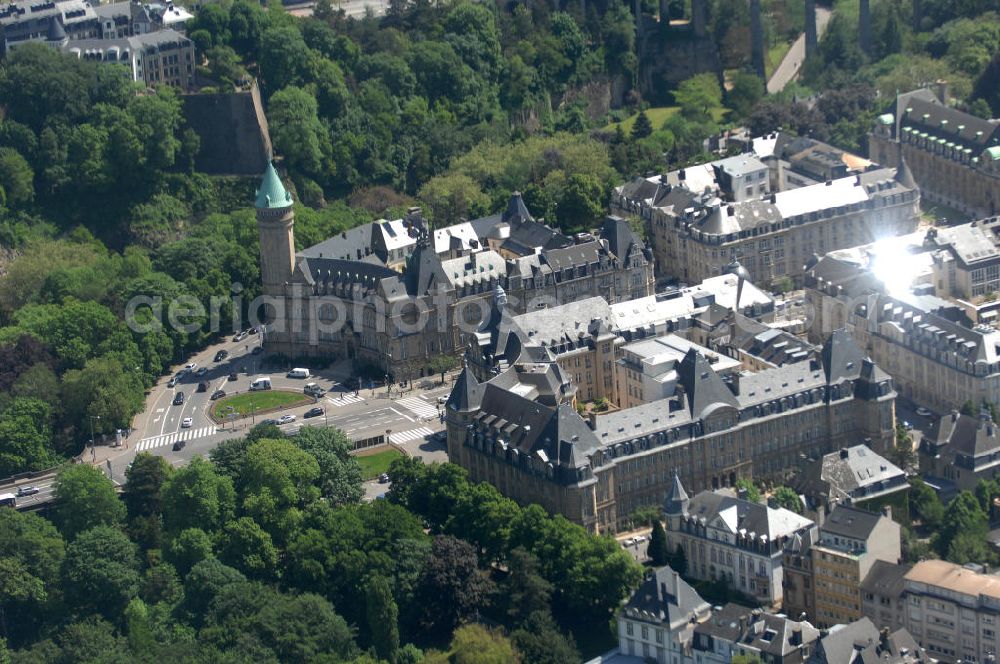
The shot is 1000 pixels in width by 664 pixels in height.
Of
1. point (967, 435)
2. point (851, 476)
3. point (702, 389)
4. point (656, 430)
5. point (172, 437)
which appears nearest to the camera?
point (851, 476)

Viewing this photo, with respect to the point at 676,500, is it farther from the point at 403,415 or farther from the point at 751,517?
the point at 403,415

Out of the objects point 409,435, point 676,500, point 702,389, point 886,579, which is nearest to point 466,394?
point 409,435

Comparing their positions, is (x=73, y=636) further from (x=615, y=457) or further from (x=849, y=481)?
(x=849, y=481)

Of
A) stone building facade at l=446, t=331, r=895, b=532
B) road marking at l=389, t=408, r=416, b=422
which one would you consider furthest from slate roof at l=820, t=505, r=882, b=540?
road marking at l=389, t=408, r=416, b=422

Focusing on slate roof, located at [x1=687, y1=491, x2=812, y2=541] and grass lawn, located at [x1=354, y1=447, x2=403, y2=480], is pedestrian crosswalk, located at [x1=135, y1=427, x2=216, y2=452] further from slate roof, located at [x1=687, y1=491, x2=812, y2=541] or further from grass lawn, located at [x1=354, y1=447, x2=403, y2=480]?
slate roof, located at [x1=687, y1=491, x2=812, y2=541]

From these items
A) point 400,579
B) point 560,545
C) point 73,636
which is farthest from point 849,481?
point 73,636

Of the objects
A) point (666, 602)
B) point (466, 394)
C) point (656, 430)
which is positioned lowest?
point (666, 602)
